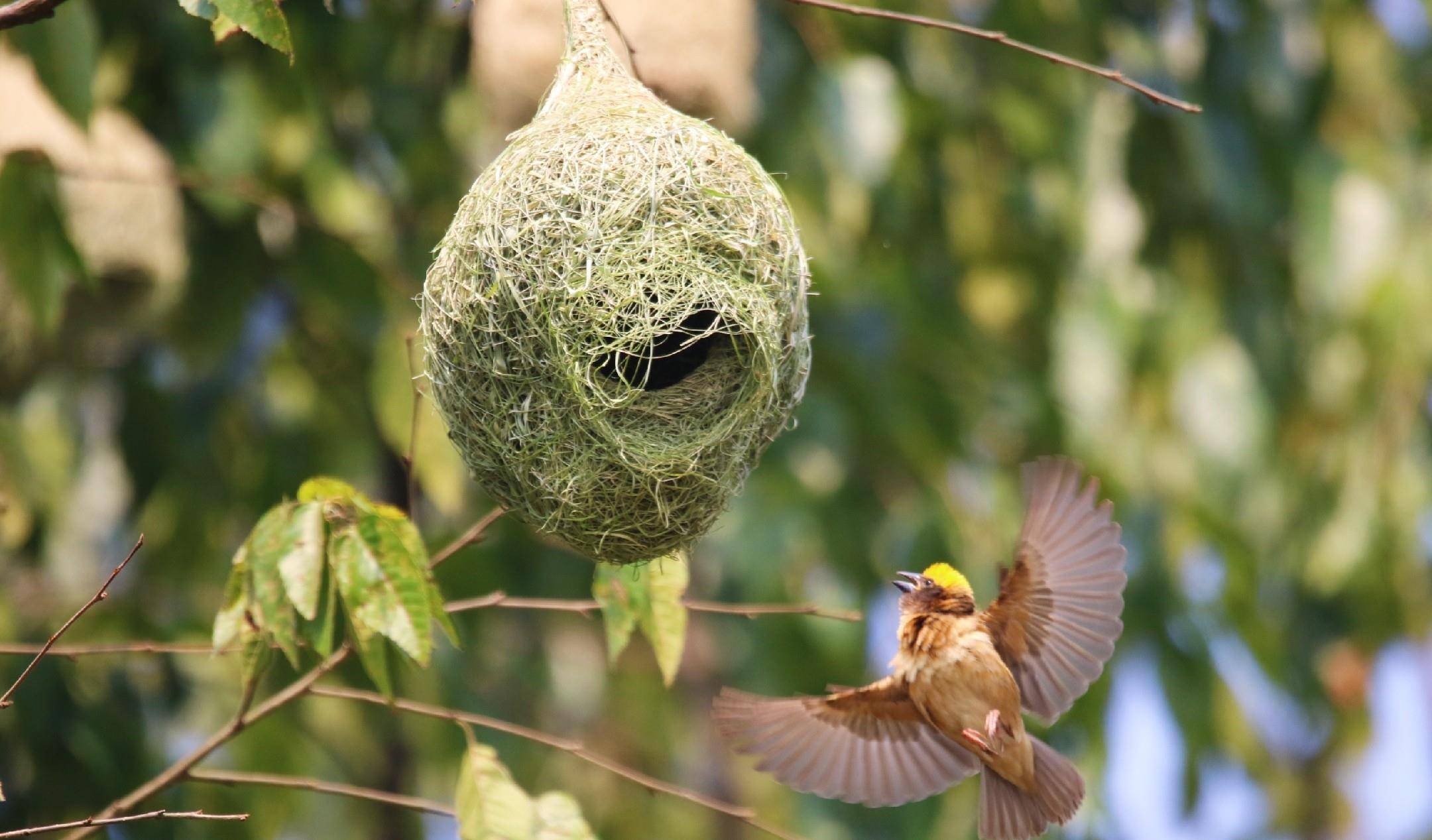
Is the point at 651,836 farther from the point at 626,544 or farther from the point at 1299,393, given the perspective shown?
the point at 626,544

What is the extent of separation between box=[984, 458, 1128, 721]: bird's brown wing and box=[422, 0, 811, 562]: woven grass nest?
572 mm

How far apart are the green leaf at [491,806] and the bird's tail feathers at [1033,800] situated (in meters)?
0.89

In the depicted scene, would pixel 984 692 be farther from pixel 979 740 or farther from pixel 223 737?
pixel 223 737

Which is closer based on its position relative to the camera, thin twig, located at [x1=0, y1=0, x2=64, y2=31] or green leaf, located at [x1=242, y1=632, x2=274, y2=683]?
thin twig, located at [x1=0, y1=0, x2=64, y2=31]

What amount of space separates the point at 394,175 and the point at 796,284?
2.63m

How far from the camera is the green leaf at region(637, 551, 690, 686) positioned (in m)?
2.79

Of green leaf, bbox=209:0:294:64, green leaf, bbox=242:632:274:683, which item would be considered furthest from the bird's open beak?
green leaf, bbox=209:0:294:64

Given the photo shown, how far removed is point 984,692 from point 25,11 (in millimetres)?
1785

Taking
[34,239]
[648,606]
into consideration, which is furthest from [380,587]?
[34,239]

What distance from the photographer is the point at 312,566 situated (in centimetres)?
238

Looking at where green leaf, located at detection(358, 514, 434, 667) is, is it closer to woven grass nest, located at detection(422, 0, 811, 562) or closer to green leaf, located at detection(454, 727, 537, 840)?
woven grass nest, located at detection(422, 0, 811, 562)

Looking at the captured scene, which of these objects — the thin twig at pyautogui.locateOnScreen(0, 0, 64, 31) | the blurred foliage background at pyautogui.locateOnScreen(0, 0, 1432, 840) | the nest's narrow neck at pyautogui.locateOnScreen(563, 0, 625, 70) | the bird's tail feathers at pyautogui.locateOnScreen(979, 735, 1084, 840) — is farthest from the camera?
the blurred foliage background at pyautogui.locateOnScreen(0, 0, 1432, 840)

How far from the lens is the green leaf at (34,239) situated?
3.11 metres

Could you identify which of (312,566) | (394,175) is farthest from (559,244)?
(394,175)
